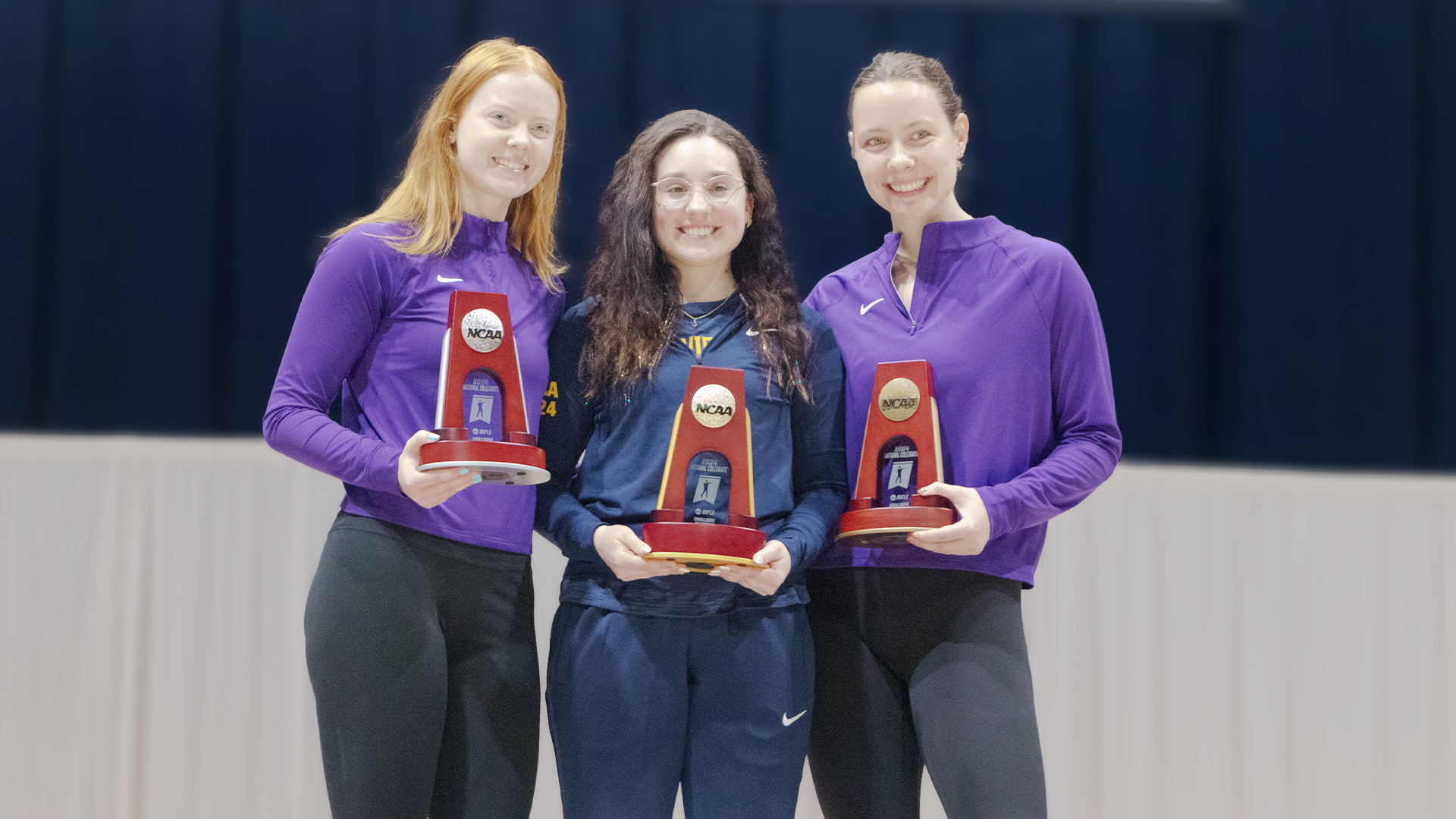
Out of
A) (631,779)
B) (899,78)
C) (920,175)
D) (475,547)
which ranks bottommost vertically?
(631,779)

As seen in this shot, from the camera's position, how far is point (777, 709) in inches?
65.0

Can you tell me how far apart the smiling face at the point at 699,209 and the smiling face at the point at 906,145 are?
249mm

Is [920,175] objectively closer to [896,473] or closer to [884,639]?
[896,473]

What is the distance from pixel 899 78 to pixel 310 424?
1.07 metres

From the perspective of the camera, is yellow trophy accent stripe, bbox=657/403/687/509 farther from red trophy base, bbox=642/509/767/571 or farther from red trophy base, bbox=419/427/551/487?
red trophy base, bbox=419/427/551/487

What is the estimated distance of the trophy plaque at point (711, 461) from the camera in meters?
1.67

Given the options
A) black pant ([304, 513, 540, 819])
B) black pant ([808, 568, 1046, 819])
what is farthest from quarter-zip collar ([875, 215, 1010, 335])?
black pant ([304, 513, 540, 819])

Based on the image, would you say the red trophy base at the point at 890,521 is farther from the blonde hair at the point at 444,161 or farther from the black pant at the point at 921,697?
the blonde hair at the point at 444,161

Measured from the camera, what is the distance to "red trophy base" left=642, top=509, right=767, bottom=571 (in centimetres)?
159

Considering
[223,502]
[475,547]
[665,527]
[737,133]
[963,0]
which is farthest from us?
[963,0]

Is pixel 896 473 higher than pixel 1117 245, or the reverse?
pixel 1117 245

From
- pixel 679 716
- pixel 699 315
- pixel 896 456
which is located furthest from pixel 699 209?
pixel 679 716

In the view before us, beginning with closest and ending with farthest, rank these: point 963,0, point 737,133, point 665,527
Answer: point 665,527 < point 737,133 < point 963,0

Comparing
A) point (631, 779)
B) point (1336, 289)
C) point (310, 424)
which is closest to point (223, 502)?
point (310, 424)
